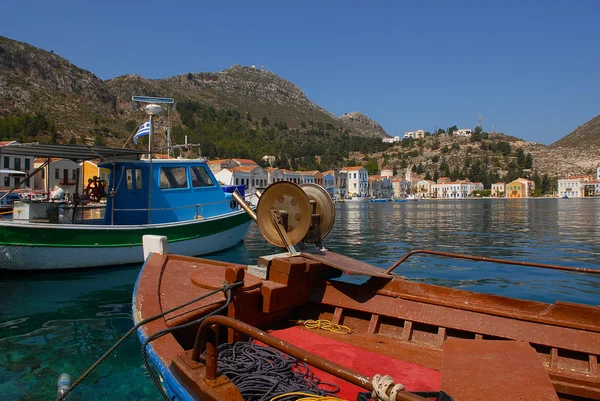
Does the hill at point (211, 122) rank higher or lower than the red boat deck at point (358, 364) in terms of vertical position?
higher

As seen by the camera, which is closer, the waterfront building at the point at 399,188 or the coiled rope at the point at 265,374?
the coiled rope at the point at 265,374

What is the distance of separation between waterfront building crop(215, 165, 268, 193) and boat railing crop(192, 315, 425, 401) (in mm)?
74127

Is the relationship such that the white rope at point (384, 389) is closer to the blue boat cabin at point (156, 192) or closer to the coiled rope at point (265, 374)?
the coiled rope at point (265, 374)

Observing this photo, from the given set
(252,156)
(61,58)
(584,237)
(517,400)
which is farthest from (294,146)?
(517,400)

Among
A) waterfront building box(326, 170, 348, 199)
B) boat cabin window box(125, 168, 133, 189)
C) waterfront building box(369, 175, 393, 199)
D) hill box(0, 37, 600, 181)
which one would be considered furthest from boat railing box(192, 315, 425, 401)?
waterfront building box(369, 175, 393, 199)

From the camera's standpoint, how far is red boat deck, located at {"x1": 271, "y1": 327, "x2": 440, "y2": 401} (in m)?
3.90

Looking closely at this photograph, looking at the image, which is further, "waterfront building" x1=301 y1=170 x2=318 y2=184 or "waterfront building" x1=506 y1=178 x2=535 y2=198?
"waterfront building" x1=506 y1=178 x2=535 y2=198

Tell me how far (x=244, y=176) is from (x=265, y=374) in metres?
82.2

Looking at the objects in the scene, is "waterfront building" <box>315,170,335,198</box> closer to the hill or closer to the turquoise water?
the hill

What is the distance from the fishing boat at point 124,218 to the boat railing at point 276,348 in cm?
817

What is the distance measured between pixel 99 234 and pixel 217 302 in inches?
329

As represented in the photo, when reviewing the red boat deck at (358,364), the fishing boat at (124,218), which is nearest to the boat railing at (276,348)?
the red boat deck at (358,364)

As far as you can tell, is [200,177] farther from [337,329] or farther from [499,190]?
[499,190]

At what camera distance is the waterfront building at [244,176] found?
78.8m
